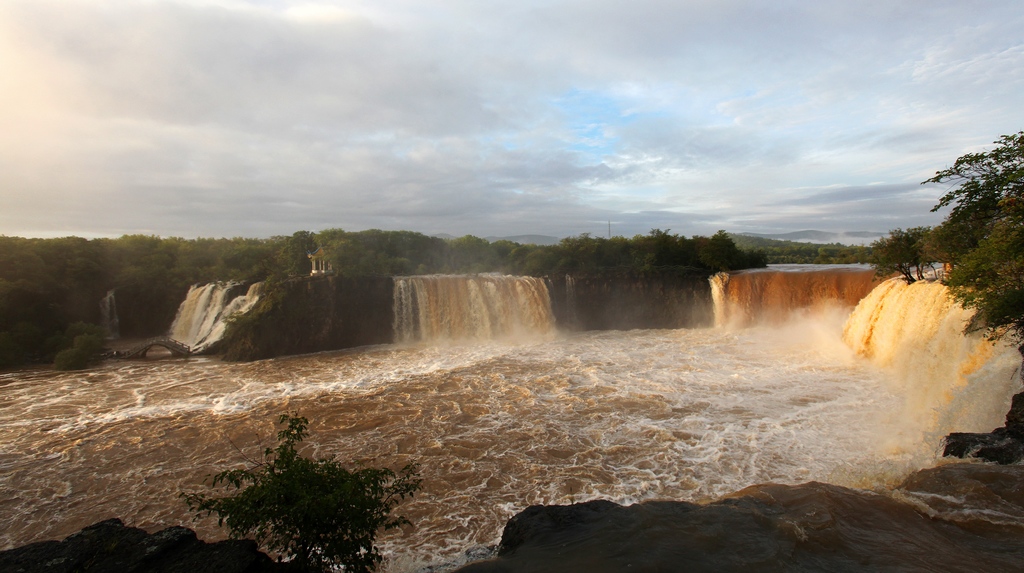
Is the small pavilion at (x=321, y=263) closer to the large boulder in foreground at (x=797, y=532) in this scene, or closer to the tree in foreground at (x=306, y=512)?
the tree in foreground at (x=306, y=512)

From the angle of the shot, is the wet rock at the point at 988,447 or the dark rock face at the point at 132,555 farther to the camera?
the wet rock at the point at 988,447

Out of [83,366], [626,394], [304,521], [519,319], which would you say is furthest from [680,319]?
[83,366]

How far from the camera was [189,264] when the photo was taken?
26641mm

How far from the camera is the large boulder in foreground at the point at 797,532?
486 cm

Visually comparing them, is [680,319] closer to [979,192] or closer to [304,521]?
[979,192]

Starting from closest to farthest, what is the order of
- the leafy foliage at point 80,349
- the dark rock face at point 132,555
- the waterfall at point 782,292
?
the dark rock face at point 132,555 < the leafy foliage at point 80,349 < the waterfall at point 782,292

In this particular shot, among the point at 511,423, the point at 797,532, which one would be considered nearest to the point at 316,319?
the point at 511,423

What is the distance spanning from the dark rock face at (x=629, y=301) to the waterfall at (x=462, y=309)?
6.93ft

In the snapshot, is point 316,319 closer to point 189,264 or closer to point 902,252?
point 189,264

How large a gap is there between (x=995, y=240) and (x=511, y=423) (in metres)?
Answer: 10.3

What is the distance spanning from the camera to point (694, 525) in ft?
18.6

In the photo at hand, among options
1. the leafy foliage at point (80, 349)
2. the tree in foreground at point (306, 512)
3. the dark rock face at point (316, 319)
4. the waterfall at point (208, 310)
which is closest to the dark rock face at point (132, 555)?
the tree in foreground at point (306, 512)

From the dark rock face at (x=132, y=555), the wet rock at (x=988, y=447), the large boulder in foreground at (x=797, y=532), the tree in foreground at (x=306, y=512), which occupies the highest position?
the tree in foreground at (x=306, y=512)

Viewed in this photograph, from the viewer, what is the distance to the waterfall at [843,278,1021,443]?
865 cm
